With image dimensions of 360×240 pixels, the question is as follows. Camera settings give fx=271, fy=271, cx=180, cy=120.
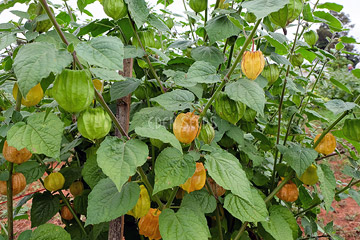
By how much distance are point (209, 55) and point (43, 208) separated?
923mm

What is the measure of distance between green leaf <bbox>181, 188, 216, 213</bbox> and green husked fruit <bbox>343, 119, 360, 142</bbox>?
1.63ft

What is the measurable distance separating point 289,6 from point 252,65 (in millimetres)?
190

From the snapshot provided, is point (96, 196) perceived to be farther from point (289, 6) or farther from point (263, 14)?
point (289, 6)

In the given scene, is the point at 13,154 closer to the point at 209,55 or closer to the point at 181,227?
the point at 181,227

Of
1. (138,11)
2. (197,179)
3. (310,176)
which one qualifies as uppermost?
(138,11)

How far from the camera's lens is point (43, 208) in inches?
44.5

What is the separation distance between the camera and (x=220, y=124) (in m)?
1.05

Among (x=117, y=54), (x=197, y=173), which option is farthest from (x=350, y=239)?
(x=117, y=54)

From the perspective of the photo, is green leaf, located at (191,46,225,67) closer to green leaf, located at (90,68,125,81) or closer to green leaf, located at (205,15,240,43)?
green leaf, located at (205,15,240,43)

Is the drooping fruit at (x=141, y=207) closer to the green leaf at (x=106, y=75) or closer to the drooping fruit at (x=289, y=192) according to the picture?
the green leaf at (x=106, y=75)

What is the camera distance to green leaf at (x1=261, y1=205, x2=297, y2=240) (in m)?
1.01

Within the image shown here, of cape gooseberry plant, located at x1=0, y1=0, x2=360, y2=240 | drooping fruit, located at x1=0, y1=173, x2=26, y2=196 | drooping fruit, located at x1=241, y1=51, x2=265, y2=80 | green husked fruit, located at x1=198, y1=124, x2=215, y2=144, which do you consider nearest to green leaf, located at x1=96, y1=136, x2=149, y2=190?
cape gooseberry plant, located at x1=0, y1=0, x2=360, y2=240

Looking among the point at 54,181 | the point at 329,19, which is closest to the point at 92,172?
the point at 54,181

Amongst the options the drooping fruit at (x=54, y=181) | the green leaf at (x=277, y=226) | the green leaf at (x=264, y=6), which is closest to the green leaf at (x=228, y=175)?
the green leaf at (x=264, y=6)
